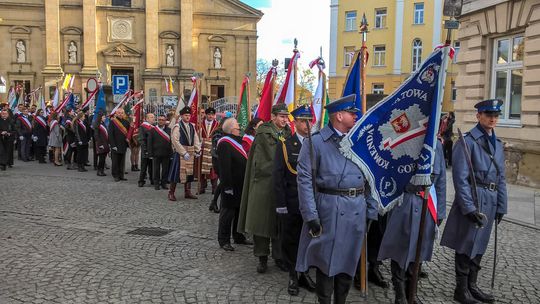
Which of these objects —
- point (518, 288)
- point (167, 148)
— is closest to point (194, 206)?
point (167, 148)

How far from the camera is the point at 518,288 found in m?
5.50

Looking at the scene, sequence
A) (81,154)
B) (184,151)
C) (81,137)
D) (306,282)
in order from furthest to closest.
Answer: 1. (81,154)
2. (81,137)
3. (184,151)
4. (306,282)

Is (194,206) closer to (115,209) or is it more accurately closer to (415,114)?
(115,209)

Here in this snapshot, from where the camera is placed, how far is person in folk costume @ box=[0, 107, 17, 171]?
15502mm

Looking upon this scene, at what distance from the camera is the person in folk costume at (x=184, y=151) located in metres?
10.6

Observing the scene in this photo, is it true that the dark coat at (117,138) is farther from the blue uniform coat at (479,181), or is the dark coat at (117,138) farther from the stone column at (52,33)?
the stone column at (52,33)

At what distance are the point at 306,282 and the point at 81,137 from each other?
39.7ft

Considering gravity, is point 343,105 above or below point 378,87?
below

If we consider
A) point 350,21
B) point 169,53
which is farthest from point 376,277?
point 169,53

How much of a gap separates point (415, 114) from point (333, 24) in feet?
141

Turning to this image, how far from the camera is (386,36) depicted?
144 ft

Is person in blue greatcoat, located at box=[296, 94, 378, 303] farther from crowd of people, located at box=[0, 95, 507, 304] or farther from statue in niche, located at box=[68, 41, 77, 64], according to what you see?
statue in niche, located at box=[68, 41, 77, 64]

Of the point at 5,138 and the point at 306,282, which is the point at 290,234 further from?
the point at 5,138

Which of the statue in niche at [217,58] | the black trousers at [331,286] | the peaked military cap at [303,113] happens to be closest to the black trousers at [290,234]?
the peaked military cap at [303,113]
